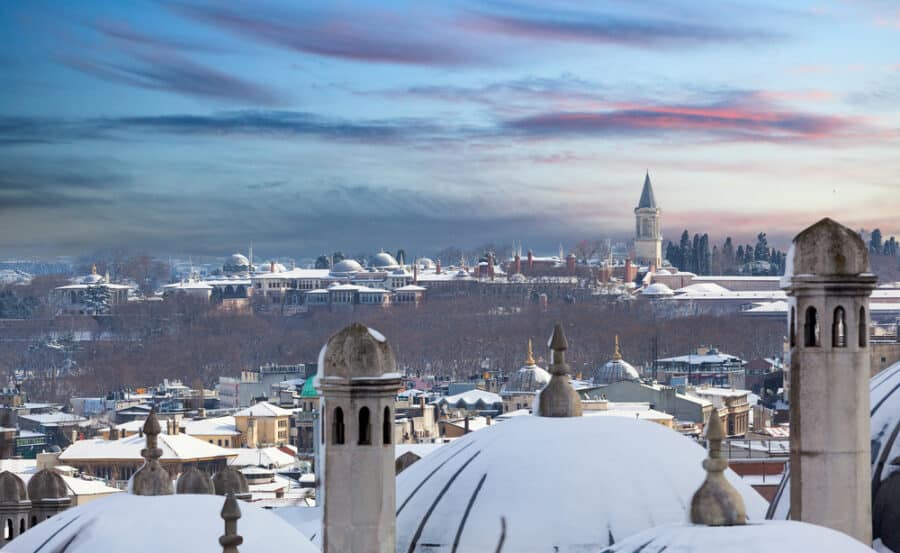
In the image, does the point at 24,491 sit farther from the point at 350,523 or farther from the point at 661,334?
the point at 661,334

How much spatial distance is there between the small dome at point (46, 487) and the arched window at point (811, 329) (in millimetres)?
8080

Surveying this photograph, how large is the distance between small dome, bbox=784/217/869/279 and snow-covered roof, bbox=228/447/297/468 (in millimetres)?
45755

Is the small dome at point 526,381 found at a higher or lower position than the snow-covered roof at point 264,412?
higher

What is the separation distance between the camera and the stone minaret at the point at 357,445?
34.7ft

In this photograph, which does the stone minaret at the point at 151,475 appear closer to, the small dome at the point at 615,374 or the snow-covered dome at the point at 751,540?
the snow-covered dome at the point at 751,540

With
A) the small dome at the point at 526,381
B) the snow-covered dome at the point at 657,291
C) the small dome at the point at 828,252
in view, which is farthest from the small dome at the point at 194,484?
the snow-covered dome at the point at 657,291

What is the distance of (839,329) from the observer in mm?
10633

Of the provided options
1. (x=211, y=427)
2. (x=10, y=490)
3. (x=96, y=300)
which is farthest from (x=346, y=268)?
(x=10, y=490)

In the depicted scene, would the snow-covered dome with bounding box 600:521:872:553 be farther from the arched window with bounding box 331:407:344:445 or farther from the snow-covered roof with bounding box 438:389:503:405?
the snow-covered roof with bounding box 438:389:503:405

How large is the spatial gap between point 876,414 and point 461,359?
325 ft

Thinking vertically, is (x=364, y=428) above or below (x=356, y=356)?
below

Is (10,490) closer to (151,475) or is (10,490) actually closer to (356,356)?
(151,475)

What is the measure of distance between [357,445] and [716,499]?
227 centimetres

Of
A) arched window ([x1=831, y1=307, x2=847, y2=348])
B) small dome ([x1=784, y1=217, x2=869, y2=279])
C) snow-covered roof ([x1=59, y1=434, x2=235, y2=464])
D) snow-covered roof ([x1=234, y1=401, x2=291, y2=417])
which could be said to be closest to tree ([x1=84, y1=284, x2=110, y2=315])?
snow-covered roof ([x1=234, y1=401, x2=291, y2=417])
